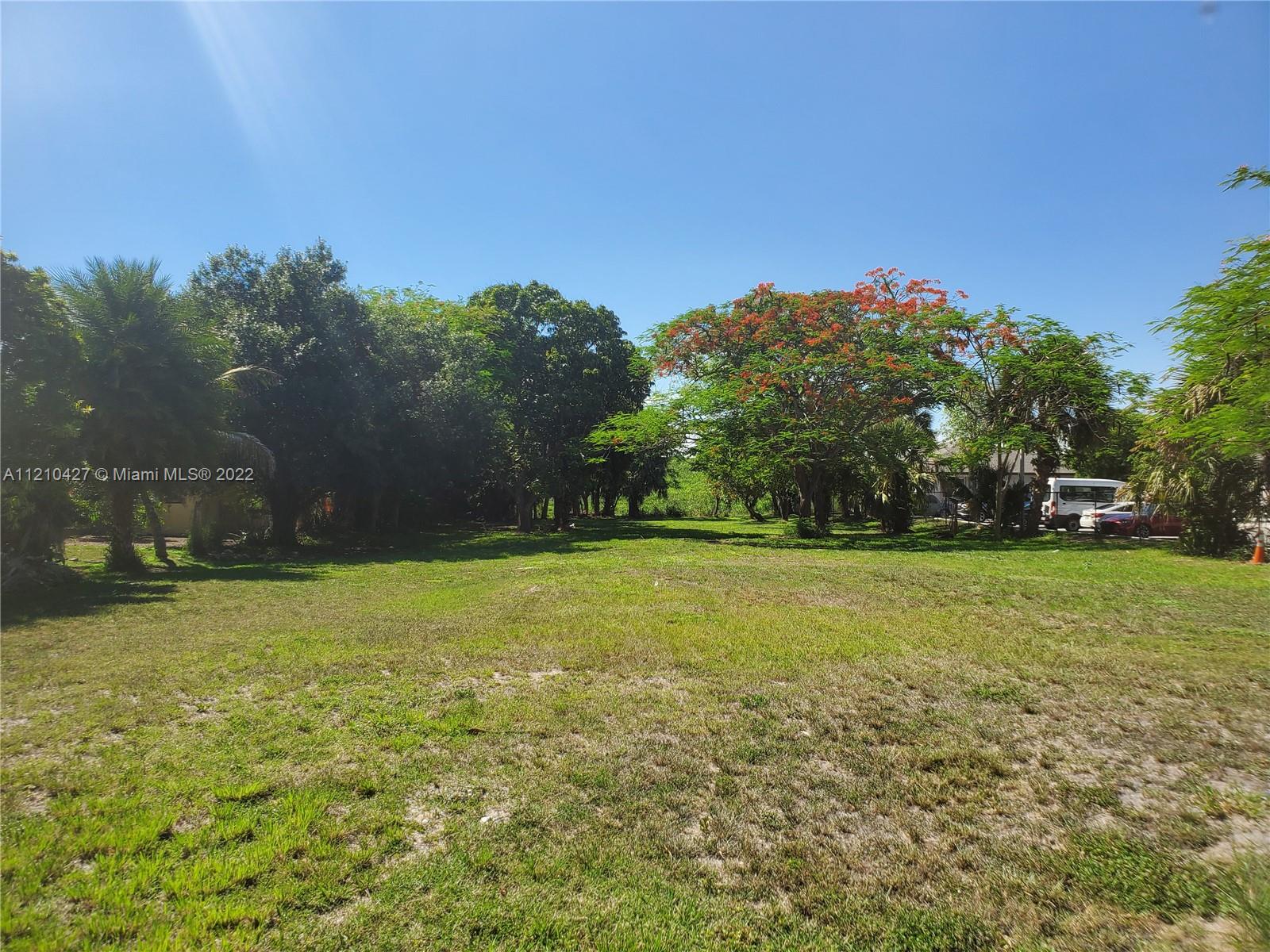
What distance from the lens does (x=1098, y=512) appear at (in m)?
24.0

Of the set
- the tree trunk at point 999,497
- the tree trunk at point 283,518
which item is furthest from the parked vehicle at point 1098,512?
the tree trunk at point 283,518

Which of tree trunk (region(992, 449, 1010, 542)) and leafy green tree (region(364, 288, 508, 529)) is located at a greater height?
leafy green tree (region(364, 288, 508, 529))

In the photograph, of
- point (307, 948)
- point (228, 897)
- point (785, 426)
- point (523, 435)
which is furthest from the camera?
point (523, 435)

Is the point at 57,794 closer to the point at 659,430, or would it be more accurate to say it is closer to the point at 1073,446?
the point at 659,430

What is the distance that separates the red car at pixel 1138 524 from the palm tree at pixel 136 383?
27.6 metres

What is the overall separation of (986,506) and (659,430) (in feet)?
A: 54.4

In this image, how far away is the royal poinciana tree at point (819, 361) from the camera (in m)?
19.4

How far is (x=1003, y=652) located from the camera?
6406 mm

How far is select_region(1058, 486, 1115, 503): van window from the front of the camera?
26250 mm

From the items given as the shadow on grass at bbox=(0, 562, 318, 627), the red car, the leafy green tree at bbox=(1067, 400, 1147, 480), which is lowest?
the shadow on grass at bbox=(0, 562, 318, 627)

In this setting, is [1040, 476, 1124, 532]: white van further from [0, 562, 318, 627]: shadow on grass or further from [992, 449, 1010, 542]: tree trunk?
[0, 562, 318, 627]: shadow on grass

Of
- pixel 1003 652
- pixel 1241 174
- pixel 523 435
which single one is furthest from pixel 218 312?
pixel 1241 174

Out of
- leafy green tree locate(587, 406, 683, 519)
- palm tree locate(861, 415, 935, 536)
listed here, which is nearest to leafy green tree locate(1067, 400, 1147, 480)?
palm tree locate(861, 415, 935, 536)

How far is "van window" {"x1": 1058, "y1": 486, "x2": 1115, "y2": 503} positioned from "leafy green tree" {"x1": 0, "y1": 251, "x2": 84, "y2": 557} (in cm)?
3153
